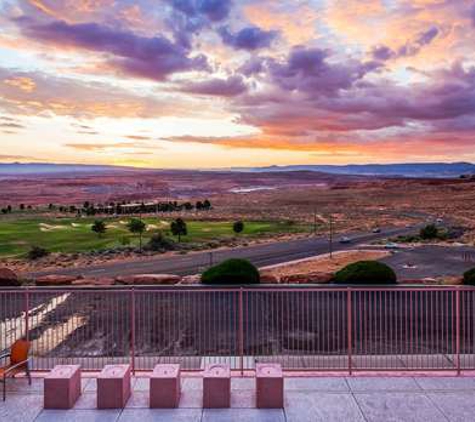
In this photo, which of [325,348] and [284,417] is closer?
[284,417]

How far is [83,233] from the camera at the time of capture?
77.2m

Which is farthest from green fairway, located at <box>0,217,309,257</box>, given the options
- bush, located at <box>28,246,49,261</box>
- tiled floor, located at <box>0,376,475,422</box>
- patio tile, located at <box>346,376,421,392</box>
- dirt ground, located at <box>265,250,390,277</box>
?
patio tile, located at <box>346,376,421,392</box>

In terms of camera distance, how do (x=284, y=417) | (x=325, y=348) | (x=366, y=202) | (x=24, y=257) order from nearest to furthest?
(x=284, y=417)
(x=325, y=348)
(x=24, y=257)
(x=366, y=202)

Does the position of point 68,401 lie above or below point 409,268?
above

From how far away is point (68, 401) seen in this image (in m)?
9.32

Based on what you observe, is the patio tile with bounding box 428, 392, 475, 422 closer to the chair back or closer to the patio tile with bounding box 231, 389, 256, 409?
the patio tile with bounding box 231, 389, 256, 409

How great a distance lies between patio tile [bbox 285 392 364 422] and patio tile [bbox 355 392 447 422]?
0.65ft

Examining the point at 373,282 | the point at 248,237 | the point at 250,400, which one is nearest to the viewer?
the point at 250,400

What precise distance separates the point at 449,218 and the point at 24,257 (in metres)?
79.8

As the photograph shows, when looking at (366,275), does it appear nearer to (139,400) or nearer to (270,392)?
(270,392)

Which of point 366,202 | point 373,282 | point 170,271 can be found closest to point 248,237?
point 170,271

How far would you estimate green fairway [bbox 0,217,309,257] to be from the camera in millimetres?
63656

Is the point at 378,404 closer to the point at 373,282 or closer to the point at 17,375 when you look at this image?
the point at 17,375

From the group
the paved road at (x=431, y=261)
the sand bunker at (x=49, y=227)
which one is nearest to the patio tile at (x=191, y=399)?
the paved road at (x=431, y=261)
